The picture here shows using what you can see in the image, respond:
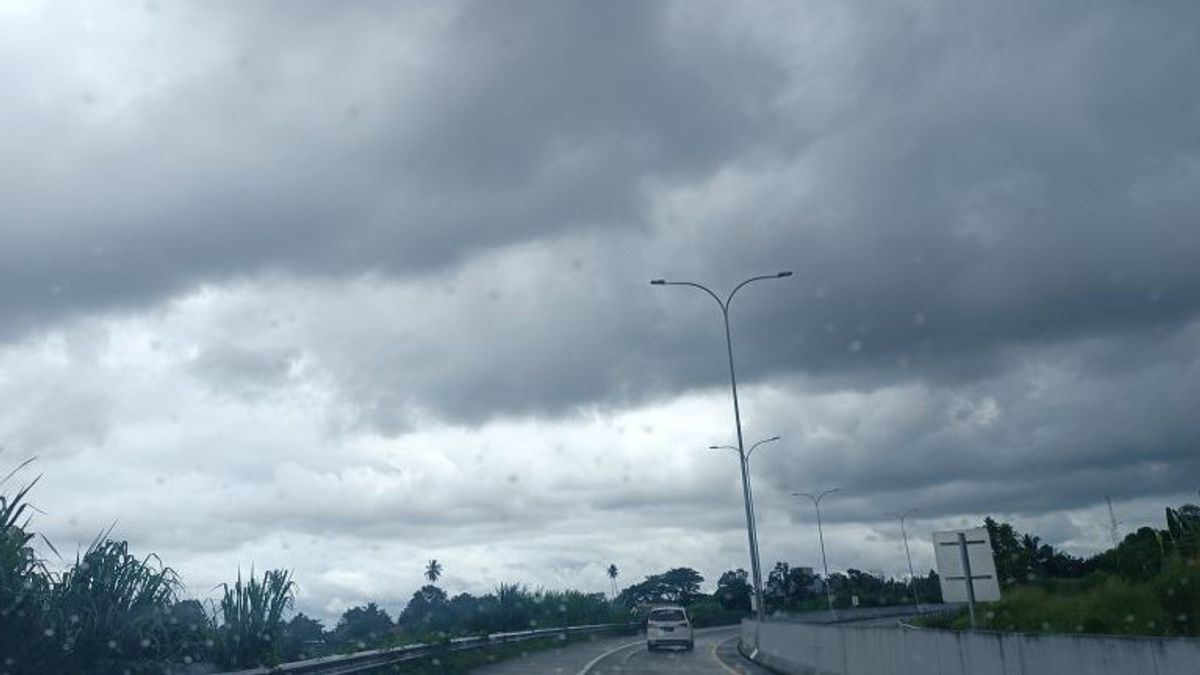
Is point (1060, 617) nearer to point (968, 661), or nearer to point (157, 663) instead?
point (968, 661)

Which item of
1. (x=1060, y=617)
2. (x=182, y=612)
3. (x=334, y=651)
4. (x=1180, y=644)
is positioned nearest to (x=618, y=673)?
(x=334, y=651)

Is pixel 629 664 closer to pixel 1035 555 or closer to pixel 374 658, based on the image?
pixel 374 658

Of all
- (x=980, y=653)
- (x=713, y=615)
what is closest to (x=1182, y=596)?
(x=980, y=653)

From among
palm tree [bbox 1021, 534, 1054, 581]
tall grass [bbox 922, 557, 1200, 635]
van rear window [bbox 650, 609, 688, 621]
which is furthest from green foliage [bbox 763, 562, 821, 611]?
tall grass [bbox 922, 557, 1200, 635]

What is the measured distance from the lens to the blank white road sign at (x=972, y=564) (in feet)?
55.1

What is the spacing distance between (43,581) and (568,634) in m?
46.8

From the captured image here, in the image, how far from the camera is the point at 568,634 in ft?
186

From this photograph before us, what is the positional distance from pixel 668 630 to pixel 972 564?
2759cm

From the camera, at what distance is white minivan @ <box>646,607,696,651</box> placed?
1709 inches

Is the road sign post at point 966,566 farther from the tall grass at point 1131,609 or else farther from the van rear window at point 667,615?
the van rear window at point 667,615

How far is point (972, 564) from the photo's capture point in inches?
667

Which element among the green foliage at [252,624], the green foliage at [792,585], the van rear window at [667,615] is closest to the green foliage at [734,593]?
the green foliage at [792,585]

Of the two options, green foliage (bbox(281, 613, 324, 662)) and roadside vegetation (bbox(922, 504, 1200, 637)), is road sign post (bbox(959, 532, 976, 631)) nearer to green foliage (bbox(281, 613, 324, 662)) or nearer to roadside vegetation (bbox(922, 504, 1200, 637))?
roadside vegetation (bbox(922, 504, 1200, 637))

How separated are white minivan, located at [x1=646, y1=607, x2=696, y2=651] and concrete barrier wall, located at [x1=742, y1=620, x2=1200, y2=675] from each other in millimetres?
15391
